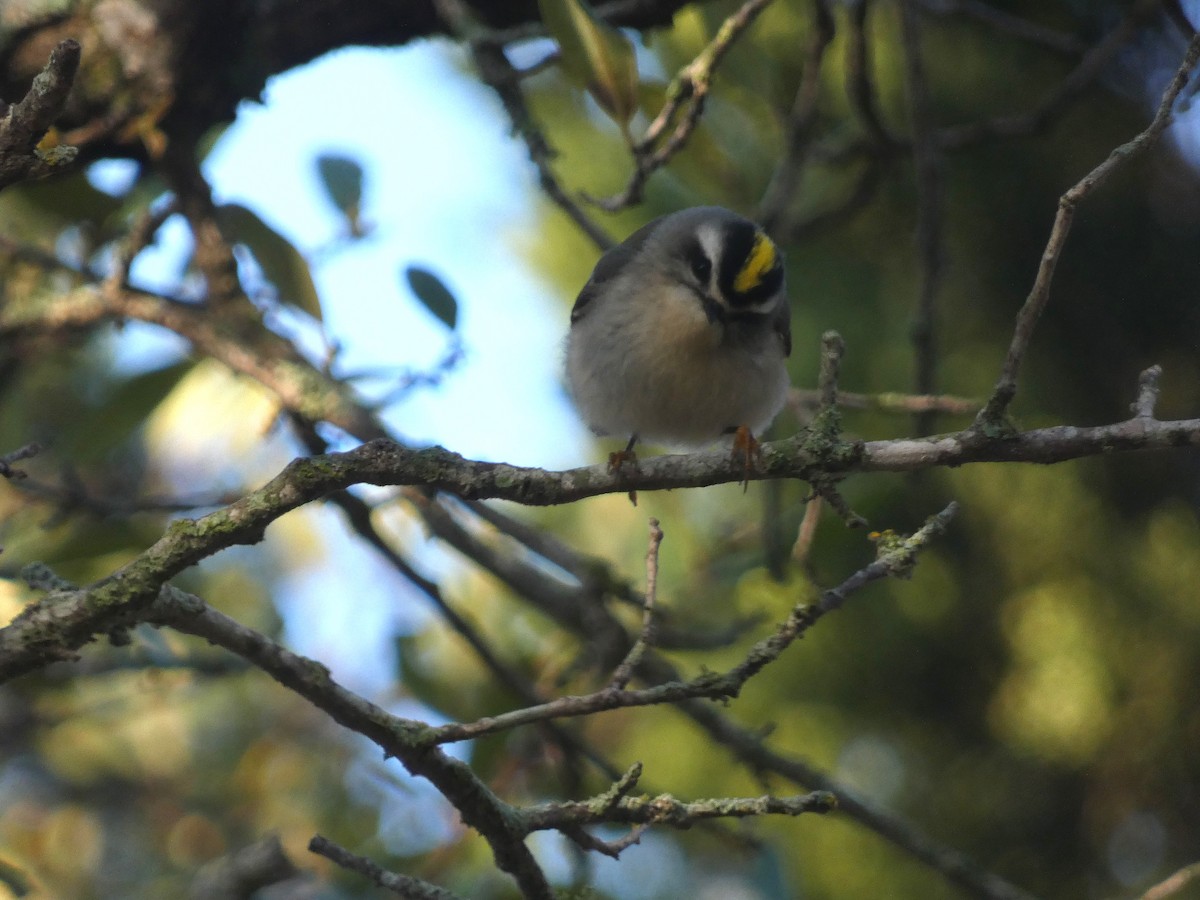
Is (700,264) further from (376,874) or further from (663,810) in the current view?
(376,874)

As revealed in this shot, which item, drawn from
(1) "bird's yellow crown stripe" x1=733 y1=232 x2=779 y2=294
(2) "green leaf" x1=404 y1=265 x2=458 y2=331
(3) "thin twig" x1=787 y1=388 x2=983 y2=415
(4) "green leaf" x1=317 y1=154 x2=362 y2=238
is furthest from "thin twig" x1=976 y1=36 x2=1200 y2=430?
(4) "green leaf" x1=317 y1=154 x2=362 y2=238

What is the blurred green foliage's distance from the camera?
14.8 ft

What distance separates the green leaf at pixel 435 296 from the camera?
13.1 feet

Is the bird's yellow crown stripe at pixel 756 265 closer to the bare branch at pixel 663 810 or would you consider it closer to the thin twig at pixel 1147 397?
the thin twig at pixel 1147 397

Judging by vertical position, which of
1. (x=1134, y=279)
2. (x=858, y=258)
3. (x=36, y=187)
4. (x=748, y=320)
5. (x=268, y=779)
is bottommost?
(x=268, y=779)

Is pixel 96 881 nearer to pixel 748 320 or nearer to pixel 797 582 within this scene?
pixel 797 582

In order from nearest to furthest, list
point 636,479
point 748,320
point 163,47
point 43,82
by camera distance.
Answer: point 43,82 < point 636,479 < point 163,47 < point 748,320

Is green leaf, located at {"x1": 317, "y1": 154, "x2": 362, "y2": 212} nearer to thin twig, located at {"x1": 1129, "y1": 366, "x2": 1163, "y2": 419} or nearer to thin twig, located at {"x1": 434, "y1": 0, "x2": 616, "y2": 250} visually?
thin twig, located at {"x1": 434, "y1": 0, "x2": 616, "y2": 250}

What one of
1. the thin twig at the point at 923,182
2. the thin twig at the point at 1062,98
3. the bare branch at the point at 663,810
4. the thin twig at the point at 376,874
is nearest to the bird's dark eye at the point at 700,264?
the thin twig at the point at 923,182

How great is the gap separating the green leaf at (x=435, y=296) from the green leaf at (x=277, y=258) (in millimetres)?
588

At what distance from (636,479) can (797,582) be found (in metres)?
2.38

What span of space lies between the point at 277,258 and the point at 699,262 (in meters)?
1.57

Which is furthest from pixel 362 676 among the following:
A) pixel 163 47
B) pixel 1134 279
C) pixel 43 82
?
pixel 43 82

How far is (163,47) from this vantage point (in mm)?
3777
